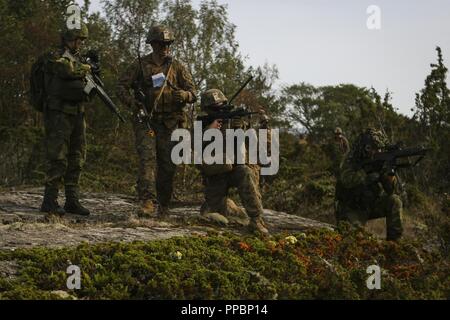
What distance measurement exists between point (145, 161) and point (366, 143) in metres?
2.94

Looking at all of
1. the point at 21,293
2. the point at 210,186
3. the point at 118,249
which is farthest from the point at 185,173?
the point at 21,293

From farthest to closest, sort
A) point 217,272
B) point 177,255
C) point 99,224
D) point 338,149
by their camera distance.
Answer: point 338,149 → point 99,224 → point 177,255 → point 217,272

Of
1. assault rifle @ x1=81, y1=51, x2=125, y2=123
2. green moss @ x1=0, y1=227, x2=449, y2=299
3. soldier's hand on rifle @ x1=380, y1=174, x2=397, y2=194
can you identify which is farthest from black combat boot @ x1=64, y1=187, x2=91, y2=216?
→ soldier's hand on rifle @ x1=380, y1=174, x2=397, y2=194

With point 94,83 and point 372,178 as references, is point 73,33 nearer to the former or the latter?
point 94,83

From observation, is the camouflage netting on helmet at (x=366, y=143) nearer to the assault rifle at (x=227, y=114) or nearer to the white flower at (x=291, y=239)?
the assault rifle at (x=227, y=114)

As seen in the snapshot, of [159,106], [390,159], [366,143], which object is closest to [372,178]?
[390,159]

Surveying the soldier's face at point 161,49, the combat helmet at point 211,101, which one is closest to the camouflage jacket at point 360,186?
the combat helmet at point 211,101

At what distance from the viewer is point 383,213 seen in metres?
10.8

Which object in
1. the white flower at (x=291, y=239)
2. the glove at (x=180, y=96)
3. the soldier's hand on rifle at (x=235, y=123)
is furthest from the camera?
the glove at (x=180, y=96)

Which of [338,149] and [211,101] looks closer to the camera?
[211,101]

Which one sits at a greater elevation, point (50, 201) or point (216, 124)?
point (216, 124)

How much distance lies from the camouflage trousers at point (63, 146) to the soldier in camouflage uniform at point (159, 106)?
0.75 metres

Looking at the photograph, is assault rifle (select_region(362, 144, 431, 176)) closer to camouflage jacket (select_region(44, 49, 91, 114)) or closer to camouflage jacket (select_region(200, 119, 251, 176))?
camouflage jacket (select_region(200, 119, 251, 176))

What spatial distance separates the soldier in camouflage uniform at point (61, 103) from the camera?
33.9ft
